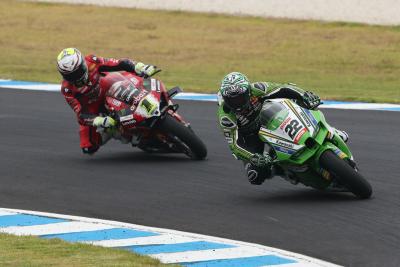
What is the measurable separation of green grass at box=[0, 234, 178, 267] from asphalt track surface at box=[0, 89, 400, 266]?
125cm

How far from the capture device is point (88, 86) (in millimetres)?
14281

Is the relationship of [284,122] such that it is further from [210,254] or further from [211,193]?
[210,254]

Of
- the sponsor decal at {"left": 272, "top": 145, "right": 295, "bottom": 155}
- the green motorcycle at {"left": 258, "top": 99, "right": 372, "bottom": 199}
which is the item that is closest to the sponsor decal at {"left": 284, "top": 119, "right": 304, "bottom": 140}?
the green motorcycle at {"left": 258, "top": 99, "right": 372, "bottom": 199}

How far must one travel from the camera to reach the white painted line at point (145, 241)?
375 inches

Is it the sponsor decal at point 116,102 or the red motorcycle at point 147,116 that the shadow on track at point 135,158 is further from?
the sponsor decal at point 116,102

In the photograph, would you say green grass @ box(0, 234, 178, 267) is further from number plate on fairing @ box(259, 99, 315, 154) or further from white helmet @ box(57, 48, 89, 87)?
white helmet @ box(57, 48, 89, 87)

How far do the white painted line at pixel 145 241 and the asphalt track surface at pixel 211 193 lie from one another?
16.6 inches

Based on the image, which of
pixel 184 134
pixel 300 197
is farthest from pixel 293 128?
pixel 184 134

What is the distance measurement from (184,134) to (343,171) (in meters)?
3.55

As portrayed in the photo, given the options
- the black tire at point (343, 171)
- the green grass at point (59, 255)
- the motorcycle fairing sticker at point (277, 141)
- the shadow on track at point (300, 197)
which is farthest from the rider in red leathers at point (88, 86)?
the green grass at point (59, 255)

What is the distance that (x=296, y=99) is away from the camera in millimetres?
11812

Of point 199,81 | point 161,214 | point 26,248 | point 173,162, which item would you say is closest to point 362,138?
point 173,162

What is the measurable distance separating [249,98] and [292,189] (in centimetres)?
134

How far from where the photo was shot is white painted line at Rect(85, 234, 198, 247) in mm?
9523
